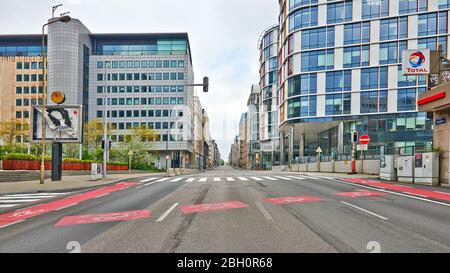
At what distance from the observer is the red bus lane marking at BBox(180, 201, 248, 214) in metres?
8.97

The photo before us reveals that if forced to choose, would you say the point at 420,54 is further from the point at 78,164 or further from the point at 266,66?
the point at 266,66

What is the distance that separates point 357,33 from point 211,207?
1897 inches

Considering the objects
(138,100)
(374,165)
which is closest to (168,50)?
(138,100)

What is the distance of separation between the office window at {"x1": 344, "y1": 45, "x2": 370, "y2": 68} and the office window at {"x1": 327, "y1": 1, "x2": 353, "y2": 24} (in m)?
4.82

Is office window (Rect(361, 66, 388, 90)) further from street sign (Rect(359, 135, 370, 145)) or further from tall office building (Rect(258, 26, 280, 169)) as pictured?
tall office building (Rect(258, 26, 280, 169))

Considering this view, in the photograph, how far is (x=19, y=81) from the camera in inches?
3150

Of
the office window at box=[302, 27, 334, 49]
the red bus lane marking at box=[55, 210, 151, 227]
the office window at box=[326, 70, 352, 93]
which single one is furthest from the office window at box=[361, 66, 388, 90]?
the red bus lane marking at box=[55, 210, 151, 227]

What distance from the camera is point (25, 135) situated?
6719cm

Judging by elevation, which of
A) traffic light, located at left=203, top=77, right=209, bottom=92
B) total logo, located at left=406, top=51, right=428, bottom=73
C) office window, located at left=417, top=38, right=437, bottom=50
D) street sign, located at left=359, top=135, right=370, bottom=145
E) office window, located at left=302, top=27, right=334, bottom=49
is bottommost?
street sign, located at left=359, top=135, right=370, bottom=145

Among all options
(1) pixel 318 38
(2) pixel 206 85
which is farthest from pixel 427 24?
(2) pixel 206 85

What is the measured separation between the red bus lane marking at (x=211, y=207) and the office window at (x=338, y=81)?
43834mm

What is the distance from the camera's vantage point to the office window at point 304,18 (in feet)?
163

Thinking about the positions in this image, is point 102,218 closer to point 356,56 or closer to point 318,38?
point 318,38
